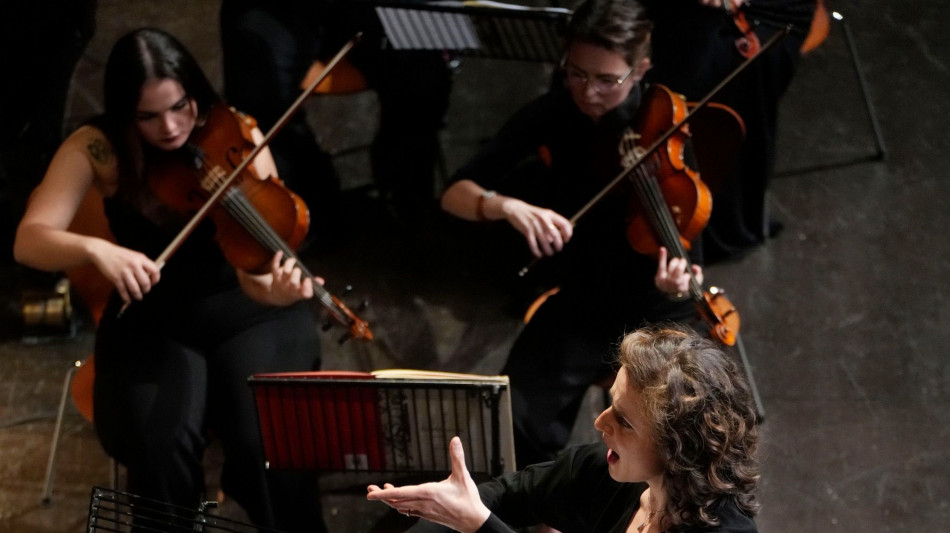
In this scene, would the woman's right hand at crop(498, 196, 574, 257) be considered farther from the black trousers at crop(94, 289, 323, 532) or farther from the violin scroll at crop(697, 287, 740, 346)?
the black trousers at crop(94, 289, 323, 532)

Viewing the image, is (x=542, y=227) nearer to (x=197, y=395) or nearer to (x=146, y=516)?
(x=197, y=395)

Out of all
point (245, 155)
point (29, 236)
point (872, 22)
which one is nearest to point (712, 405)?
point (245, 155)

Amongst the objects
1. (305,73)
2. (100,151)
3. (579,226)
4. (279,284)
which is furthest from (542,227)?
(305,73)

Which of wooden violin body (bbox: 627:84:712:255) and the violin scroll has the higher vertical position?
wooden violin body (bbox: 627:84:712:255)

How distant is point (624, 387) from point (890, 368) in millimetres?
1732

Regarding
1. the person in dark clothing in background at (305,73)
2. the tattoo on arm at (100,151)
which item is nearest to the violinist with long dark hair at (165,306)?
the tattoo on arm at (100,151)

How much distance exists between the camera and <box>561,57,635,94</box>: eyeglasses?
2596 millimetres

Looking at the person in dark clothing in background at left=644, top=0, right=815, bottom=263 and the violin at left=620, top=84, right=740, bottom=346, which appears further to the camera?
the person in dark clothing in background at left=644, top=0, right=815, bottom=263

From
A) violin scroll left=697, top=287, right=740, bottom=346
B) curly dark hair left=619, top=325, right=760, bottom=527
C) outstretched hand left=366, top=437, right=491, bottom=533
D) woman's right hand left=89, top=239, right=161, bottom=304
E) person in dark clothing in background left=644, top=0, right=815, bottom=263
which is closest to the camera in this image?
curly dark hair left=619, top=325, right=760, bottom=527

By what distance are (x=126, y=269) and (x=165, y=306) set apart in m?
0.30

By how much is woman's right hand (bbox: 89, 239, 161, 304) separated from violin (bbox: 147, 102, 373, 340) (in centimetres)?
23

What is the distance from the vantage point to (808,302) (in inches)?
135

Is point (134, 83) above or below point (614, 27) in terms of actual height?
above

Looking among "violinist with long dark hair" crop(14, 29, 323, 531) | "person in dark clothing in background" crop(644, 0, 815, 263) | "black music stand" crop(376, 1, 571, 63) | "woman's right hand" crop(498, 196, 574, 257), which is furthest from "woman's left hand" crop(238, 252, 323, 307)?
"person in dark clothing in background" crop(644, 0, 815, 263)
